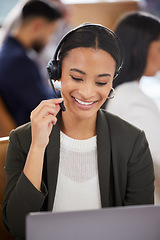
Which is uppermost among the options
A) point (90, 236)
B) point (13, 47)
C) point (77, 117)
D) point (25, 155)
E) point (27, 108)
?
point (13, 47)

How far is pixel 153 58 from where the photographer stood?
5.26 feet

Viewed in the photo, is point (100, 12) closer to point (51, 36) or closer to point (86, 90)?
point (51, 36)

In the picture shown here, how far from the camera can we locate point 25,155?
1.07 metres

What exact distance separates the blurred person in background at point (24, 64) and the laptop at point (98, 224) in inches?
60.0

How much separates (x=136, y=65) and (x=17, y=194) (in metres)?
0.87

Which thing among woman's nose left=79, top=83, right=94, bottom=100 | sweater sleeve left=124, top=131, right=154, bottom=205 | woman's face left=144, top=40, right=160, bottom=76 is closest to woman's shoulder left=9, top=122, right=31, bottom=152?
woman's nose left=79, top=83, right=94, bottom=100

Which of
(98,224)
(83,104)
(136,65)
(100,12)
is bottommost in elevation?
(98,224)

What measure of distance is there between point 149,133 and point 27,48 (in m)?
1.23

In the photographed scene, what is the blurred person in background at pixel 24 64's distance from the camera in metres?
2.16

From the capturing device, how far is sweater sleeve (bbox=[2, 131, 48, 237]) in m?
0.94

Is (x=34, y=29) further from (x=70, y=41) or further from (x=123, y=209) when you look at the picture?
(x=123, y=209)

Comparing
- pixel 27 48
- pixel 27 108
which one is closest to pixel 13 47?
pixel 27 48

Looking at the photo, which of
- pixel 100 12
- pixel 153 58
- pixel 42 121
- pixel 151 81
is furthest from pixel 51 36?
pixel 151 81

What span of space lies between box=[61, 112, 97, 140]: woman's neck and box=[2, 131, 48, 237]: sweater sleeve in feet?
0.52
